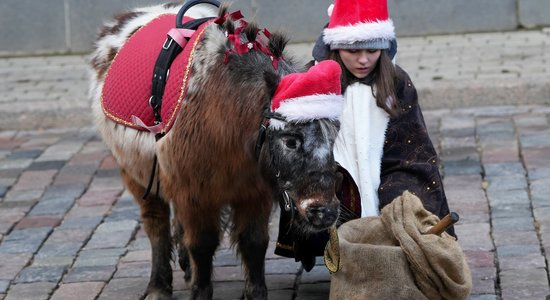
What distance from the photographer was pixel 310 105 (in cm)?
429

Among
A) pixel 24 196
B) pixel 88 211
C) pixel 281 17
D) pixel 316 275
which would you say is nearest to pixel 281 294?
pixel 316 275

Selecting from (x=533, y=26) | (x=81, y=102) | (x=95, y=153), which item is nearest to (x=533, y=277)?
(x=95, y=153)

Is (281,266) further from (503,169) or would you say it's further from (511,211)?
(503,169)

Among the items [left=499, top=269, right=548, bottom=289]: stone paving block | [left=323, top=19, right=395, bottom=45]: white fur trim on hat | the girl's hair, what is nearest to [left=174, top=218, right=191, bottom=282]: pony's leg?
the girl's hair

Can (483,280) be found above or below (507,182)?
above

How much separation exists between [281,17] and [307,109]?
25.5 ft

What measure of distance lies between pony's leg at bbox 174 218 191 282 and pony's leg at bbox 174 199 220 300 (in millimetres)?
382

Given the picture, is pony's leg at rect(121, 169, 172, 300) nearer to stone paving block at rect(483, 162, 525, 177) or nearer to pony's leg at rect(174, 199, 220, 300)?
pony's leg at rect(174, 199, 220, 300)

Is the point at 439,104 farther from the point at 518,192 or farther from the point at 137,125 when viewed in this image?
the point at 137,125

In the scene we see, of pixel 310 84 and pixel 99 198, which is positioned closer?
pixel 310 84

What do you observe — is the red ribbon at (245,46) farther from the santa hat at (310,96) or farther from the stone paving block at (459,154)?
the stone paving block at (459,154)

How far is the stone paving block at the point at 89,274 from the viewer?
5.70 meters

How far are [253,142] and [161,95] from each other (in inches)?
25.8

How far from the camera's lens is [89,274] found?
577cm
